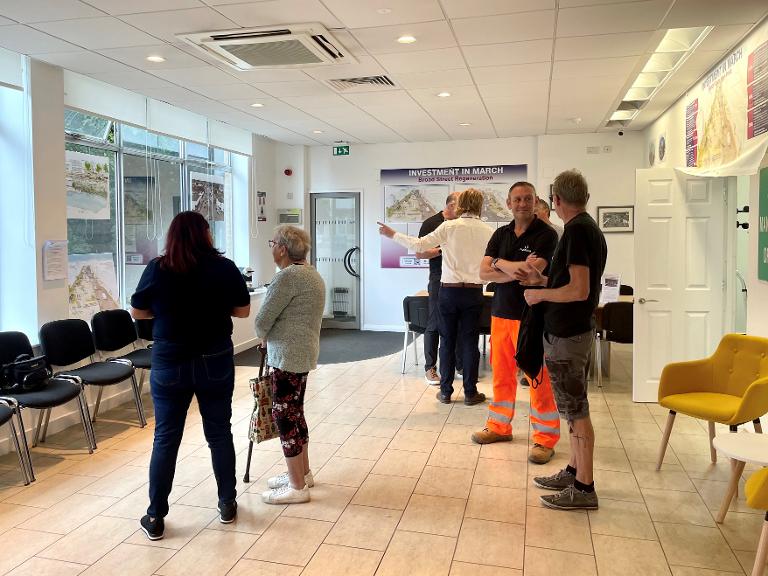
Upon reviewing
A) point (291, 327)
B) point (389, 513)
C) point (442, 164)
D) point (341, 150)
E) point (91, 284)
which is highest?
point (341, 150)

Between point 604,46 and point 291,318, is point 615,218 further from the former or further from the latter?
point 291,318

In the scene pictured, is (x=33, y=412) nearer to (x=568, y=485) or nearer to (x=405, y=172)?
(x=568, y=485)

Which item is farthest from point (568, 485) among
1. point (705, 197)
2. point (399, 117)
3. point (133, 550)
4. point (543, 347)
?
point (399, 117)

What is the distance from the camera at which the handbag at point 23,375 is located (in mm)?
3939

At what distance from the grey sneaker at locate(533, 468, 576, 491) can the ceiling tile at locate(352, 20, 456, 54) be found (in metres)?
2.76

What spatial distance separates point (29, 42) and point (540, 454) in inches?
169

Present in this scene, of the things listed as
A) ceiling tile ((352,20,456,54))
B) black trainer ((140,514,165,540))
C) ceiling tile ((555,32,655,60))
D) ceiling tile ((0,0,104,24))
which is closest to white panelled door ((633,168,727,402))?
ceiling tile ((555,32,655,60))

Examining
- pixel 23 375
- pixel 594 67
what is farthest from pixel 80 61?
pixel 594 67

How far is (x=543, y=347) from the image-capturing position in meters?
3.26

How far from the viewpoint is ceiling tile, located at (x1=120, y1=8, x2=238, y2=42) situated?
365 cm

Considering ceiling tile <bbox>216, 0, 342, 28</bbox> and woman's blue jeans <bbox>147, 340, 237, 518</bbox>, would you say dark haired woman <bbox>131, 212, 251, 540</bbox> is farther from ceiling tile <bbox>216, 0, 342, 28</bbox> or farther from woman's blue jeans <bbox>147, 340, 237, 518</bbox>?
ceiling tile <bbox>216, 0, 342, 28</bbox>

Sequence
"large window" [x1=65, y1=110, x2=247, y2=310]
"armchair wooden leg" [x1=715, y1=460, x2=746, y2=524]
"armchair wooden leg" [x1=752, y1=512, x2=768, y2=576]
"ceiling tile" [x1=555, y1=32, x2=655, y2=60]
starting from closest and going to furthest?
"armchair wooden leg" [x1=752, y1=512, x2=768, y2=576], "armchair wooden leg" [x1=715, y1=460, x2=746, y2=524], "ceiling tile" [x1=555, y1=32, x2=655, y2=60], "large window" [x1=65, y1=110, x2=247, y2=310]

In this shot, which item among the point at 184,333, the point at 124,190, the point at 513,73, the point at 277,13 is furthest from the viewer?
the point at 124,190

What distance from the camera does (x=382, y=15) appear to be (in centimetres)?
371
